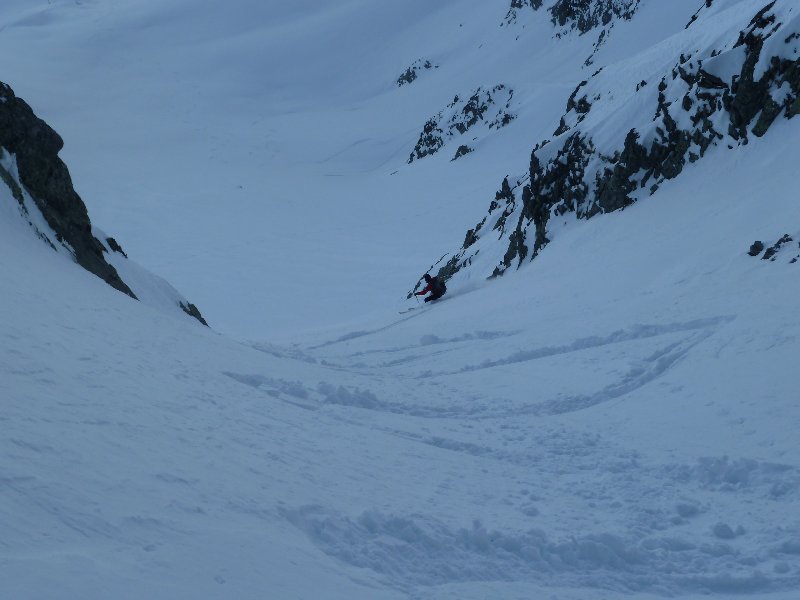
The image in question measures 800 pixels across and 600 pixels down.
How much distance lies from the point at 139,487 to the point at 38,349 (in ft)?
9.66

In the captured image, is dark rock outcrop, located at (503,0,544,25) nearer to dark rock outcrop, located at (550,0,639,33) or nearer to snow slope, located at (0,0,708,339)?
snow slope, located at (0,0,708,339)

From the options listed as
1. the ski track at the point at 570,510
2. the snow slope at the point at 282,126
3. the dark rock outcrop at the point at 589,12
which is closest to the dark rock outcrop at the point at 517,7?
the snow slope at the point at 282,126

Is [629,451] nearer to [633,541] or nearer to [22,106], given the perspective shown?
[633,541]

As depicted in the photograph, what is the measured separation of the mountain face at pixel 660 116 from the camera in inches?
611

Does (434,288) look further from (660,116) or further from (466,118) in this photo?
(466,118)

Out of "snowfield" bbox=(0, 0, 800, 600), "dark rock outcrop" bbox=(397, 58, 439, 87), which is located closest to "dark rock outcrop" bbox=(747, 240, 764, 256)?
"snowfield" bbox=(0, 0, 800, 600)

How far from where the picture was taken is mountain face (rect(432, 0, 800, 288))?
51.0 ft

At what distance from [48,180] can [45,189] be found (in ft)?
0.73

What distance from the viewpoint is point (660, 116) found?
18.2 metres

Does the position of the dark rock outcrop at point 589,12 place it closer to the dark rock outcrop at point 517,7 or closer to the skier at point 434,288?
the dark rock outcrop at point 517,7

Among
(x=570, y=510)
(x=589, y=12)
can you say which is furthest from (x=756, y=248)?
(x=589, y=12)

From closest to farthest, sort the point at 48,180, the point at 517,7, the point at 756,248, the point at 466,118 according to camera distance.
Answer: the point at 756,248 → the point at 48,180 → the point at 466,118 → the point at 517,7

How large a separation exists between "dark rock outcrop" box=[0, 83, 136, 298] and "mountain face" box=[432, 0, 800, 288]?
11.2 meters

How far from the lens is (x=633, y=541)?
5.77 m
